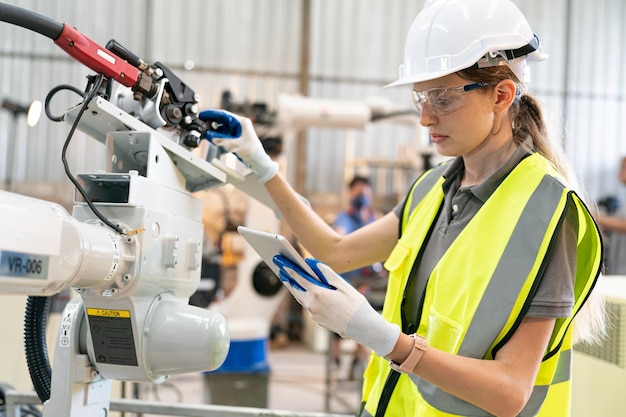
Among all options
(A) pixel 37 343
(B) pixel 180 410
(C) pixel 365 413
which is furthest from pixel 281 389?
(A) pixel 37 343

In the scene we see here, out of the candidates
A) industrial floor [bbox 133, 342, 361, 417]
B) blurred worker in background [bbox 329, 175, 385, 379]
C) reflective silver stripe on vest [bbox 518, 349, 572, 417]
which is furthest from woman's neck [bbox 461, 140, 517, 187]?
blurred worker in background [bbox 329, 175, 385, 379]

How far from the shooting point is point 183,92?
1.28 metres

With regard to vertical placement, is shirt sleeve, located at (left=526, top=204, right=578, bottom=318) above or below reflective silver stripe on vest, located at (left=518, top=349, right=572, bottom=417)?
above

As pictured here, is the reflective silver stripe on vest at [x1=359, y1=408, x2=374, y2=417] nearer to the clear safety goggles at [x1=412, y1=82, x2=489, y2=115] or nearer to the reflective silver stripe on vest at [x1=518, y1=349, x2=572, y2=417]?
the reflective silver stripe on vest at [x1=518, y1=349, x2=572, y2=417]

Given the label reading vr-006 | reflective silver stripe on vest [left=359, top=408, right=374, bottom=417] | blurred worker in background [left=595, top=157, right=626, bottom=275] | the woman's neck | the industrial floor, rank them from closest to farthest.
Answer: the label reading vr-006 → the woman's neck → reflective silver stripe on vest [left=359, top=408, right=374, bottom=417] → the industrial floor → blurred worker in background [left=595, top=157, right=626, bottom=275]

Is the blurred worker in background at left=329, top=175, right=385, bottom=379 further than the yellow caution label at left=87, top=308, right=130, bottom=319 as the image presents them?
Yes

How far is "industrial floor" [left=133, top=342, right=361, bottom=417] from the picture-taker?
3.43 meters

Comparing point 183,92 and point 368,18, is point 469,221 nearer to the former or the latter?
point 183,92

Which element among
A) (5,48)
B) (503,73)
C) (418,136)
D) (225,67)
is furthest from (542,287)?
(5,48)

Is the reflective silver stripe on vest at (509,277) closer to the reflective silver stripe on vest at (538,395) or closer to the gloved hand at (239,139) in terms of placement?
the reflective silver stripe on vest at (538,395)

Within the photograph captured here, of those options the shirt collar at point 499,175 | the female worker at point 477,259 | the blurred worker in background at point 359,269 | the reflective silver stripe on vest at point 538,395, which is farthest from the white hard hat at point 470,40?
the blurred worker in background at point 359,269

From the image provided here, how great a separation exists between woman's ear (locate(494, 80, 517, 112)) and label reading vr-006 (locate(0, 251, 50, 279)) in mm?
825

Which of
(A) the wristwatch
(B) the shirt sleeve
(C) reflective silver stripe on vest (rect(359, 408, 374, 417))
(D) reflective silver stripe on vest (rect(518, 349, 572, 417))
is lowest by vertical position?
(C) reflective silver stripe on vest (rect(359, 408, 374, 417))

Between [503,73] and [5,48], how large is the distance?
22.5 feet
